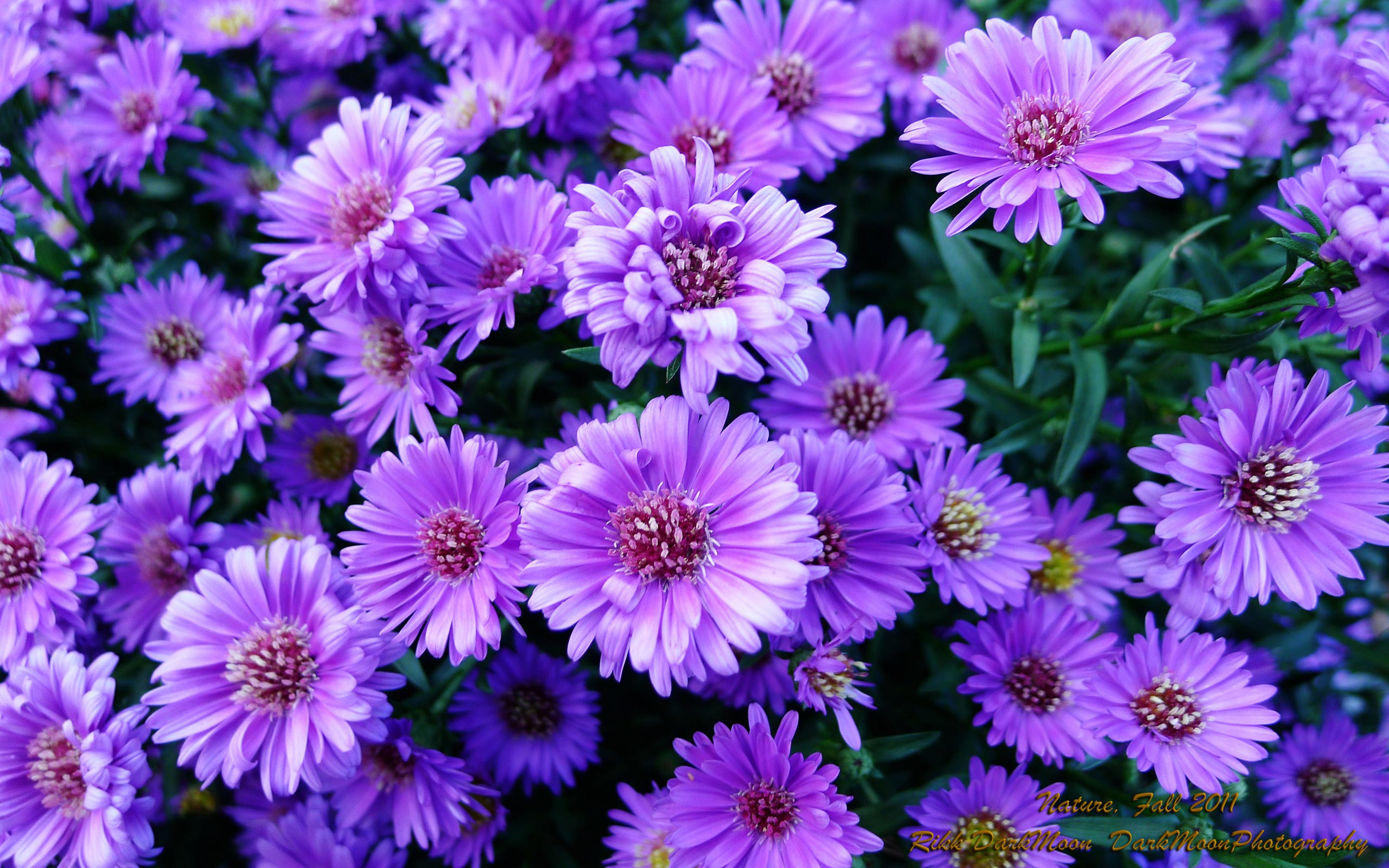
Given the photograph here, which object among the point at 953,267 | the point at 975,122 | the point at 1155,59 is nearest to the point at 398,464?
the point at 975,122

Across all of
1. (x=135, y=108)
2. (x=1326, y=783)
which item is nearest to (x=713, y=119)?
(x=135, y=108)

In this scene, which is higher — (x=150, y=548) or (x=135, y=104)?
(x=135, y=104)

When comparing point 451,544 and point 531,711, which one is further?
point 531,711

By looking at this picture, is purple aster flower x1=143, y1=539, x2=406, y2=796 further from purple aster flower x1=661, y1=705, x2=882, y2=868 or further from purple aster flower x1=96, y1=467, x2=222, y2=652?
purple aster flower x1=661, y1=705, x2=882, y2=868

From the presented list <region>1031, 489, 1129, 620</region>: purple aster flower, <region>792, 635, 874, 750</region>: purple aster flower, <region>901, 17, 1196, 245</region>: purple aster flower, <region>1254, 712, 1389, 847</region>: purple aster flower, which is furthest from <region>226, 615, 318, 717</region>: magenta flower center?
<region>1254, 712, 1389, 847</region>: purple aster flower

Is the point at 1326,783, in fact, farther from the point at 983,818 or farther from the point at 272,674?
the point at 272,674

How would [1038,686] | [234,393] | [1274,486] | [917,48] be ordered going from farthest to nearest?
[917,48] → [234,393] → [1038,686] → [1274,486]

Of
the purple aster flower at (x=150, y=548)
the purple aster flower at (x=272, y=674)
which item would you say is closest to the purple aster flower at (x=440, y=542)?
the purple aster flower at (x=272, y=674)

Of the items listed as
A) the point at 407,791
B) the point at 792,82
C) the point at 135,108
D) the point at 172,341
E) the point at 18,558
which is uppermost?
the point at 792,82

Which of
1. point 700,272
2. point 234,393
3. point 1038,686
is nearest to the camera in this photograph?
point 700,272
